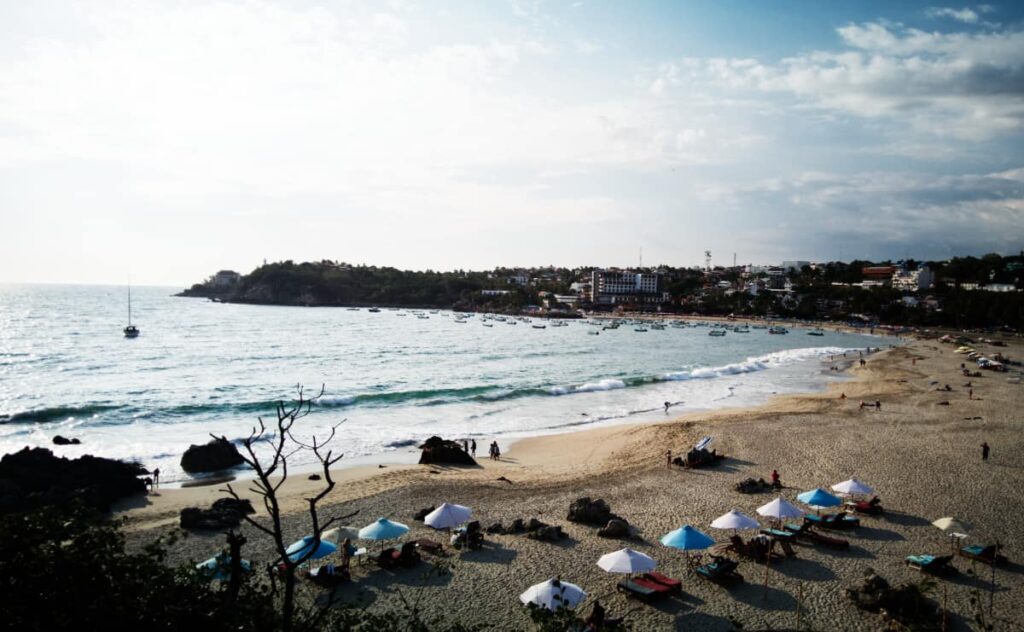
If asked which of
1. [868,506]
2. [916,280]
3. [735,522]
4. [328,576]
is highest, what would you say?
[916,280]

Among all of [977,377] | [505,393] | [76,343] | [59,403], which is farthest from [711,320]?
[59,403]

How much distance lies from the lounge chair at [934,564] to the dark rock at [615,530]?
6099mm

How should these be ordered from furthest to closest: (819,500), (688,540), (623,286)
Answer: (623,286) < (819,500) < (688,540)

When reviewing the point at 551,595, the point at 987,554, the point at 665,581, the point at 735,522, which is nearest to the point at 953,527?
the point at 987,554

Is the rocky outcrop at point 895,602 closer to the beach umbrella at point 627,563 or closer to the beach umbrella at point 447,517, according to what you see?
the beach umbrella at point 627,563

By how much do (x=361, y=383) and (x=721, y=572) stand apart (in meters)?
35.2

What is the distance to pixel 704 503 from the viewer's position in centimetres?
1791

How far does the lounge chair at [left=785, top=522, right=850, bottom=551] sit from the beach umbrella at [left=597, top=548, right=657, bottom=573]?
496 cm

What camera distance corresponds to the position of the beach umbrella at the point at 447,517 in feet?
48.2

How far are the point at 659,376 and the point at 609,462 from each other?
27.6 m

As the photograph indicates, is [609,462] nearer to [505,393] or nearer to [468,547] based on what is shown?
[468,547]

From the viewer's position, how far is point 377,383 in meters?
44.4

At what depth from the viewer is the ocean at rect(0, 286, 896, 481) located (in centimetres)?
2970

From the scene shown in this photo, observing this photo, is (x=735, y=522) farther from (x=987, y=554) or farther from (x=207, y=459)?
(x=207, y=459)
